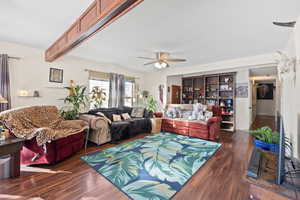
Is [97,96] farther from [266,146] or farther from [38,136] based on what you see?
[266,146]

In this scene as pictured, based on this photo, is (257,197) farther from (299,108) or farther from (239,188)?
(299,108)

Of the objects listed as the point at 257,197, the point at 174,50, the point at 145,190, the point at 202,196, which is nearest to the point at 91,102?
the point at 174,50

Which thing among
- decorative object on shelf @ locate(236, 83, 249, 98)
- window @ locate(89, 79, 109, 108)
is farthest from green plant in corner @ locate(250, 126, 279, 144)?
window @ locate(89, 79, 109, 108)

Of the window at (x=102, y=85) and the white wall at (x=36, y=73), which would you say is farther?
the window at (x=102, y=85)

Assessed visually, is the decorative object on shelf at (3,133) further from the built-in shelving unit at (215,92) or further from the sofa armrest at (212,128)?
the built-in shelving unit at (215,92)

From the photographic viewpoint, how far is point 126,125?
406 cm

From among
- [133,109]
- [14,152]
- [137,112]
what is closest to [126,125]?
[137,112]

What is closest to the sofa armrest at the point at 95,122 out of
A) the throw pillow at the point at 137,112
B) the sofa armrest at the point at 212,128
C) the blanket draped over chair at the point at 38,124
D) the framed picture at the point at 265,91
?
the blanket draped over chair at the point at 38,124

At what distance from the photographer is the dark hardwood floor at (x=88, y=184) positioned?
174 centimetres

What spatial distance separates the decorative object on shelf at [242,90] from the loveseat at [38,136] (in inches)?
220

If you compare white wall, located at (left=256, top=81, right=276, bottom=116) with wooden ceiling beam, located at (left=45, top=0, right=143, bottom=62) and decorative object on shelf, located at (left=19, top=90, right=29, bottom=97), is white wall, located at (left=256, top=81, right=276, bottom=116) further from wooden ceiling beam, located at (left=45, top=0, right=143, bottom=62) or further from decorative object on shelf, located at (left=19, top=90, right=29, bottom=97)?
decorative object on shelf, located at (left=19, top=90, right=29, bottom=97)

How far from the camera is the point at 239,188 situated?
1.89 m

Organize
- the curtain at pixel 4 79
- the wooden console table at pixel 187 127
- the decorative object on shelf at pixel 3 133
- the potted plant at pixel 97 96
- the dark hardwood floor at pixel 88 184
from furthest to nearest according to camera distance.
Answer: the potted plant at pixel 97 96 < the wooden console table at pixel 187 127 < the curtain at pixel 4 79 < the decorative object on shelf at pixel 3 133 < the dark hardwood floor at pixel 88 184

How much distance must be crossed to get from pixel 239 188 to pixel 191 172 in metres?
0.68
